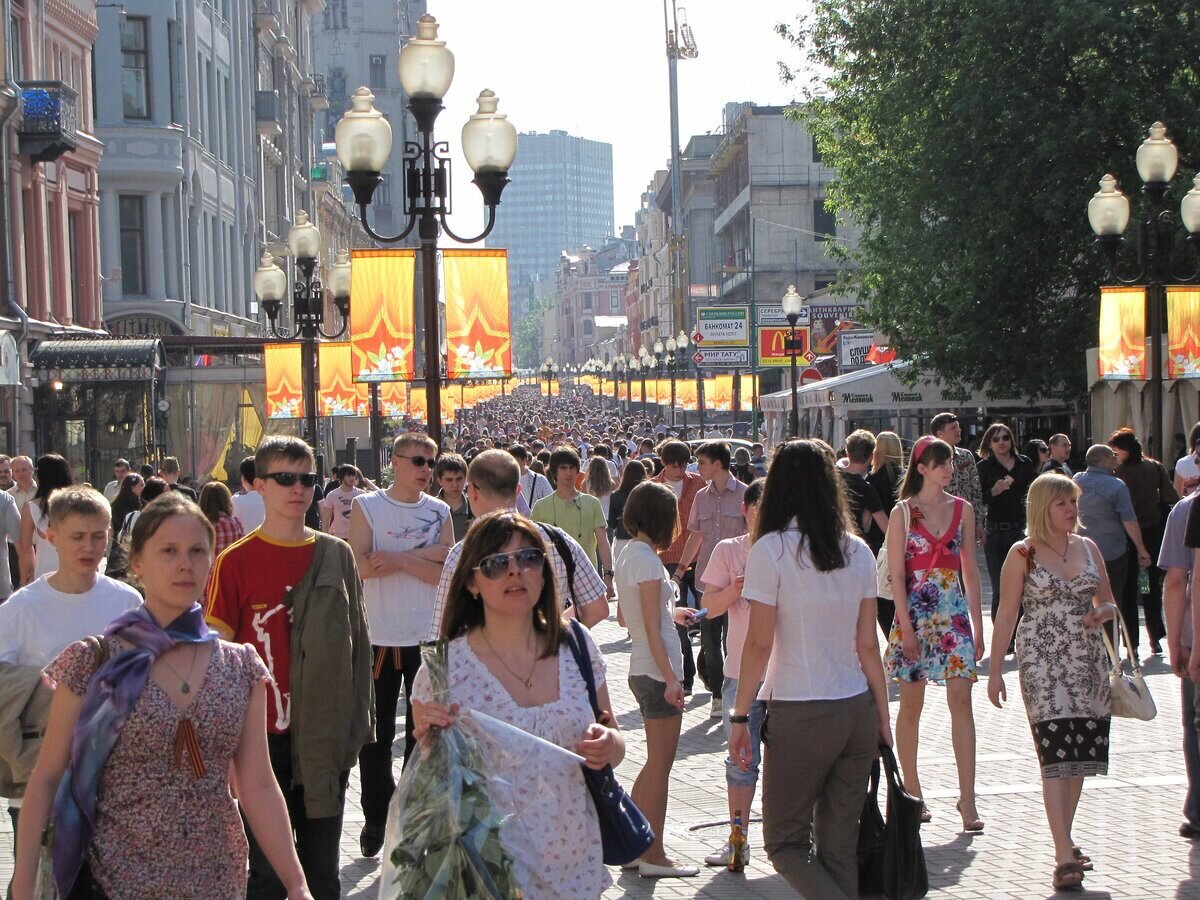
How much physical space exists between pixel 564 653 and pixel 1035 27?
80.7ft

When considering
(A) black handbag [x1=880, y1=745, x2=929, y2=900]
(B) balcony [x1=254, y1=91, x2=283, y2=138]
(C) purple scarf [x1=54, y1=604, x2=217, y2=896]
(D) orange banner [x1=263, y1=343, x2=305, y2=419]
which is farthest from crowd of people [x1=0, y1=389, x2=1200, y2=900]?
(B) balcony [x1=254, y1=91, x2=283, y2=138]

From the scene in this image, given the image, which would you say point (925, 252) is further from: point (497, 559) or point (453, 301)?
point (497, 559)

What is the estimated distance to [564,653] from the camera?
464 cm

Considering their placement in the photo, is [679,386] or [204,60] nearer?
[204,60]

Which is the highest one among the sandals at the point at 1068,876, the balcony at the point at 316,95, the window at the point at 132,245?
the balcony at the point at 316,95

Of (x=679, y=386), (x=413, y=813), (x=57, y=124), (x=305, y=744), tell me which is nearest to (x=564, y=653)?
(x=413, y=813)

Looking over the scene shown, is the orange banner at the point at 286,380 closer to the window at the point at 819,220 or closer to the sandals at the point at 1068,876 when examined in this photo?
the sandals at the point at 1068,876

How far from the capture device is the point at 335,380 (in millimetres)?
23234

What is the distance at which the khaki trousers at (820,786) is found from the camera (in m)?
5.73

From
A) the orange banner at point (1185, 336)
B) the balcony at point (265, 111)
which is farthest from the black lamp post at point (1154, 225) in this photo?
the balcony at point (265, 111)

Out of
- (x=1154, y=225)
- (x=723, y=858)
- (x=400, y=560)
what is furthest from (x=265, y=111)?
(x=723, y=858)

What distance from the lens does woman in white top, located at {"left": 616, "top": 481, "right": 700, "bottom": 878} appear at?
299 inches

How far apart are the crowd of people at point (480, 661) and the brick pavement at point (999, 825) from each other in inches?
7.3

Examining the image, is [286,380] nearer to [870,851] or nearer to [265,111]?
[870,851]
